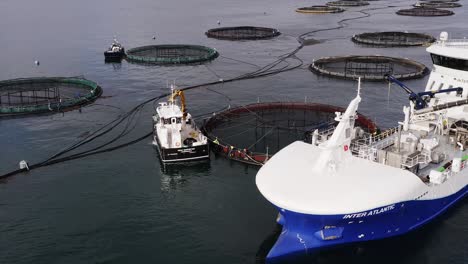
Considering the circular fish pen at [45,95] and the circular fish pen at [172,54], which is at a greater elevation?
the circular fish pen at [172,54]

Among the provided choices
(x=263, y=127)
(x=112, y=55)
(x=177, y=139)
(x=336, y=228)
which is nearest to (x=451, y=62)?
(x=263, y=127)

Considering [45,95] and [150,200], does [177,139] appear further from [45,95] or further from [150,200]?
[45,95]

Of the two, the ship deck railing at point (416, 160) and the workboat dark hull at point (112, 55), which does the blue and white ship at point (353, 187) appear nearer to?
the ship deck railing at point (416, 160)

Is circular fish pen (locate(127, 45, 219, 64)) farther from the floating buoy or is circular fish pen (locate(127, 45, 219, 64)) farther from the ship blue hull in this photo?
the ship blue hull

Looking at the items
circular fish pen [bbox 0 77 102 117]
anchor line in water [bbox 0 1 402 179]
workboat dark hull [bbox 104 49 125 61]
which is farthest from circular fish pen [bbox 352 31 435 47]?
circular fish pen [bbox 0 77 102 117]

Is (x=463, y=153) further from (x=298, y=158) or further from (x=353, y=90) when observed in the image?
(x=353, y=90)


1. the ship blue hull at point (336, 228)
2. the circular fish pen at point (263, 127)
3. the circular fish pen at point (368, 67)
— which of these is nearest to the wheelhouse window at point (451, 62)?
the circular fish pen at point (263, 127)
